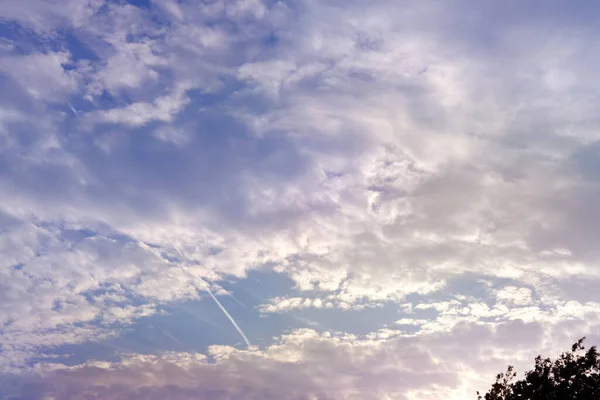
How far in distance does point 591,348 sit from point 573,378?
9.81 ft

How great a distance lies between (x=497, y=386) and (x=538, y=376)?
4684 mm

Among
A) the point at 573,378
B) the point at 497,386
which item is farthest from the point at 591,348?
the point at 497,386

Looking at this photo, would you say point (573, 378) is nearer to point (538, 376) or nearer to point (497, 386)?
point (538, 376)

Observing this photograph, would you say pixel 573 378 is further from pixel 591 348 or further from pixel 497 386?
pixel 497 386

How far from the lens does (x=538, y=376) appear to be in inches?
1998

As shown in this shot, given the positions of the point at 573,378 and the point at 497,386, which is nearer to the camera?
the point at 573,378

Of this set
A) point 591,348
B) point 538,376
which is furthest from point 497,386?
point 591,348

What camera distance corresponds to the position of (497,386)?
2133 inches

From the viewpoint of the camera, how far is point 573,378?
48.6m

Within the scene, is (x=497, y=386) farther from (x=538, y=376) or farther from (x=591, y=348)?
(x=591, y=348)

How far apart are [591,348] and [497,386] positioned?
9660 mm

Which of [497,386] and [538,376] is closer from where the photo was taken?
[538,376]
